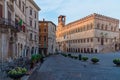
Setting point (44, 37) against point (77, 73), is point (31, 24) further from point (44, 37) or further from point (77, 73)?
point (77, 73)

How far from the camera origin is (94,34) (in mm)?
86125

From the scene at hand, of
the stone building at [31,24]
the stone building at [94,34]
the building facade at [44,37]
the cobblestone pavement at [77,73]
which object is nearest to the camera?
the cobblestone pavement at [77,73]

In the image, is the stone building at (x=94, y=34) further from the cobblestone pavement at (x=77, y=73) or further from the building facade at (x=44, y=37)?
the cobblestone pavement at (x=77, y=73)

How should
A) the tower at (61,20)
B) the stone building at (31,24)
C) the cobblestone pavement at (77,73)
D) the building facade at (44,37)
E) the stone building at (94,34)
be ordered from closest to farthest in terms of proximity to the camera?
1. the cobblestone pavement at (77,73)
2. the stone building at (31,24)
3. the building facade at (44,37)
4. the stone building at (94,34)
5. the tower at (61,20)

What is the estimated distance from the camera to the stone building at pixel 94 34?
86.0m

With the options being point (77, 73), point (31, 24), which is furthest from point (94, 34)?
point (77, 73)

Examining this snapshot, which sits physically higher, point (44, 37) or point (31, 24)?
point (31, 24)

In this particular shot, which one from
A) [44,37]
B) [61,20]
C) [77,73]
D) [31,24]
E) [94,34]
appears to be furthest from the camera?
[61,20]

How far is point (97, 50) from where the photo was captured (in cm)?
8538

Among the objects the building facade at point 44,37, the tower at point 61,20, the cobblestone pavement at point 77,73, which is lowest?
the cobblestone pavement at point 77,73

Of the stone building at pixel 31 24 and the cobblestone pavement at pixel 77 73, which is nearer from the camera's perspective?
the cobblestone pavement at pixel 77 73

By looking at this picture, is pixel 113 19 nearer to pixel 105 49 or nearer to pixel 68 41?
pixel 105 49

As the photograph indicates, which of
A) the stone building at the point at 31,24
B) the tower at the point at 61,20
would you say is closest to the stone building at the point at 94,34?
the tower at the point at 61,20

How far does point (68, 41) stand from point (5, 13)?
84548 millimetres
